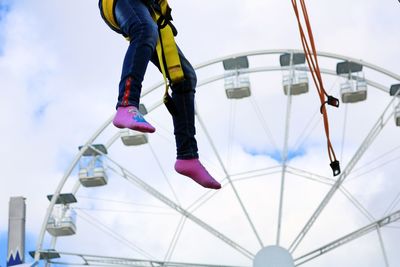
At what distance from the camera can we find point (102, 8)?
448cm

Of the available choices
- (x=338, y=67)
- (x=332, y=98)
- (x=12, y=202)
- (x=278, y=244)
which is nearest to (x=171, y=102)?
(x=332, y=98)

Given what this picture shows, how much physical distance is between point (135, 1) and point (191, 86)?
1.77ft

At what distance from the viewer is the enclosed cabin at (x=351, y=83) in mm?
23188

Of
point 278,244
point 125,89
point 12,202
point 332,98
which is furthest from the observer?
point 278,244

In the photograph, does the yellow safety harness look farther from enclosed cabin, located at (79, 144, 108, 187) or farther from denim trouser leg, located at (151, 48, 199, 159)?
enclosed cabin, located at (79, 144, 108, 187)

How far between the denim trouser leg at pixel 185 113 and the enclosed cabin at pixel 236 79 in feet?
60.6

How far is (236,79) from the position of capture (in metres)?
23.5

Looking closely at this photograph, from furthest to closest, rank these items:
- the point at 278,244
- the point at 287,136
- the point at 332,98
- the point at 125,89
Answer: the point at 287,136 → the point at 278,244 → the point at 332,98 → the point at 125,89

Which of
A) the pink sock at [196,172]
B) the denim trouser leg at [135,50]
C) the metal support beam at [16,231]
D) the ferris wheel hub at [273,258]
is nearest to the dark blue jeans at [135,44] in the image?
the denim trouser leg at [135,50]

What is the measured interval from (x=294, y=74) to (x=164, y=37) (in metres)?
19.4

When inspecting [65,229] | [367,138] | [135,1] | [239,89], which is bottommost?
[135,1]

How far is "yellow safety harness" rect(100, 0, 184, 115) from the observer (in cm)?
445

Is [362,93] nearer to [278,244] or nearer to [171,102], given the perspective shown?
[278,244]

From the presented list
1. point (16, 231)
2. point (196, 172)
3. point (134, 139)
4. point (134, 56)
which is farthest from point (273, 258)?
point (134, 56)
